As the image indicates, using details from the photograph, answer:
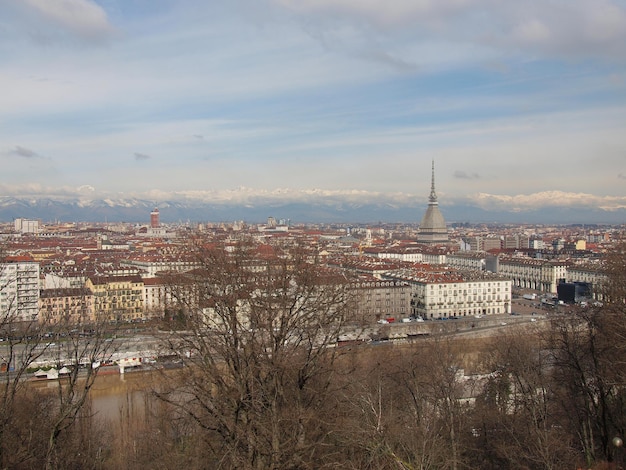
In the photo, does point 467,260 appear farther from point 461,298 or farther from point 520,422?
point 520,422

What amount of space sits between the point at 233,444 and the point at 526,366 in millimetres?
7498

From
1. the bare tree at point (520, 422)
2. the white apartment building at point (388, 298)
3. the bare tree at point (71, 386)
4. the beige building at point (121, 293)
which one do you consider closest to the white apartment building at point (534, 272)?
the white apartment building at point (388, 298)

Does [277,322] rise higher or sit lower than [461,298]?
higher

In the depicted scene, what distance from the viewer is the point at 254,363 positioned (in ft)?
20.4

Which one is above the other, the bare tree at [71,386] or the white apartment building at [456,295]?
the bare tree at [71,386]

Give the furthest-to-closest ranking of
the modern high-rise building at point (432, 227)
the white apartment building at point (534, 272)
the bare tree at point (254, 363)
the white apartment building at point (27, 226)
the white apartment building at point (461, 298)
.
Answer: the white apartment building at point (27, 226) < the modern high-rise building at point (432, 227) < the white apartment building at point (534, 272) < the white apartment building at point (461, 298) < the bare tree at point (254, 363)

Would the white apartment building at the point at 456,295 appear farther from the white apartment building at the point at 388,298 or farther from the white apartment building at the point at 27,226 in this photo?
the white apartment building at the point at 27,226

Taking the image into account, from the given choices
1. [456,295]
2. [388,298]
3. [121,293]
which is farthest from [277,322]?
[456,295]

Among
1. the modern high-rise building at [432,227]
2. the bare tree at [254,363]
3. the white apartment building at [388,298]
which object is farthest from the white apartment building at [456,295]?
the modern high-rise building at [432,227]

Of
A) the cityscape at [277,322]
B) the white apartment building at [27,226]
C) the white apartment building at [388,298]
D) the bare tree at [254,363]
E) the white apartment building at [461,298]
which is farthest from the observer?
the white apartment building at [27,226]

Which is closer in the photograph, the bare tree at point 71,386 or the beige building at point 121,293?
the bare tree at point 71,386

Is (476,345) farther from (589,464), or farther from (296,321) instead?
(296,321)

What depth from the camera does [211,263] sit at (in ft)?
23.8

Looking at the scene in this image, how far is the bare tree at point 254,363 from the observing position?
225 inches
